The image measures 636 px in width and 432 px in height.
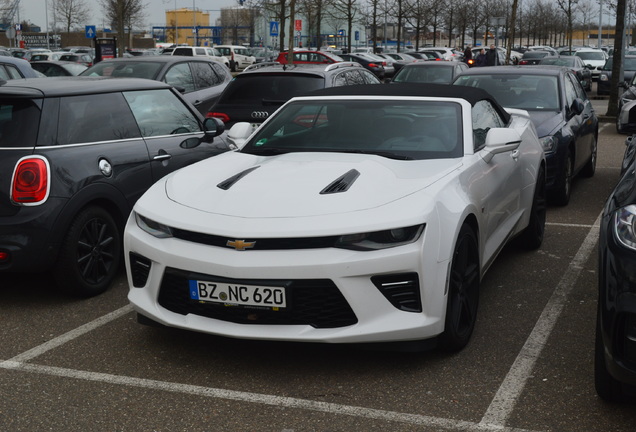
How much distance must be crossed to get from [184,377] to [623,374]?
2.13m

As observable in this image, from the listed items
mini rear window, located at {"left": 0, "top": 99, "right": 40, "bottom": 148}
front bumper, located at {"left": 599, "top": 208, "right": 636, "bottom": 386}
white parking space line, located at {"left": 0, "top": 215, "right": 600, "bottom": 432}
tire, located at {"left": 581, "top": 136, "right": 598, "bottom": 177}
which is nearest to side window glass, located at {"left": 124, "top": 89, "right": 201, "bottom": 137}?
mini rear window, located at {"left": 0, "top": 99, "right": 40, "bottom": 148}

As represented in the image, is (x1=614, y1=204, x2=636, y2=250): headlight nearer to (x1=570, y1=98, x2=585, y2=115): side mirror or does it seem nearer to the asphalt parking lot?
the asphalt parking lot

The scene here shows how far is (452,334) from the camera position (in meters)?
4.51

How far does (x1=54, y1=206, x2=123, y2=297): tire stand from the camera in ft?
18.7

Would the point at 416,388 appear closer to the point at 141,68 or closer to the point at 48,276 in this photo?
the point at 48,276

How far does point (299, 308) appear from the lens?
13.7 ft

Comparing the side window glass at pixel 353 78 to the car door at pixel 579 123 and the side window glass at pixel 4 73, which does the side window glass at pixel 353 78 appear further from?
the side window glass at pixel 4 73

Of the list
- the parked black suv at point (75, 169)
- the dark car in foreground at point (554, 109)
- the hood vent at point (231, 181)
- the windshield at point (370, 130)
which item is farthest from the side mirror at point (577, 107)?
the hood vent at point (231, 181)

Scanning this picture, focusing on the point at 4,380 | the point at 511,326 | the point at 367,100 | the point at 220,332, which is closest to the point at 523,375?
the point at 511,326

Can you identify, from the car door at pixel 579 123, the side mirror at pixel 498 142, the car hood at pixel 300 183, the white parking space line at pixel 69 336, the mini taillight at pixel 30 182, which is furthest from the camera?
the car door at pixel 579 123

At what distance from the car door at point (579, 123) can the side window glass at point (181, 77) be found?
5.89 metres

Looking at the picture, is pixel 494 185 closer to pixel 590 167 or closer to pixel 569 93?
pixel 569 93

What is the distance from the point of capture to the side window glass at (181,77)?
523 inches

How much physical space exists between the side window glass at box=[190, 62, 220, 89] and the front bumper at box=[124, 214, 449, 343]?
982 centimetres
